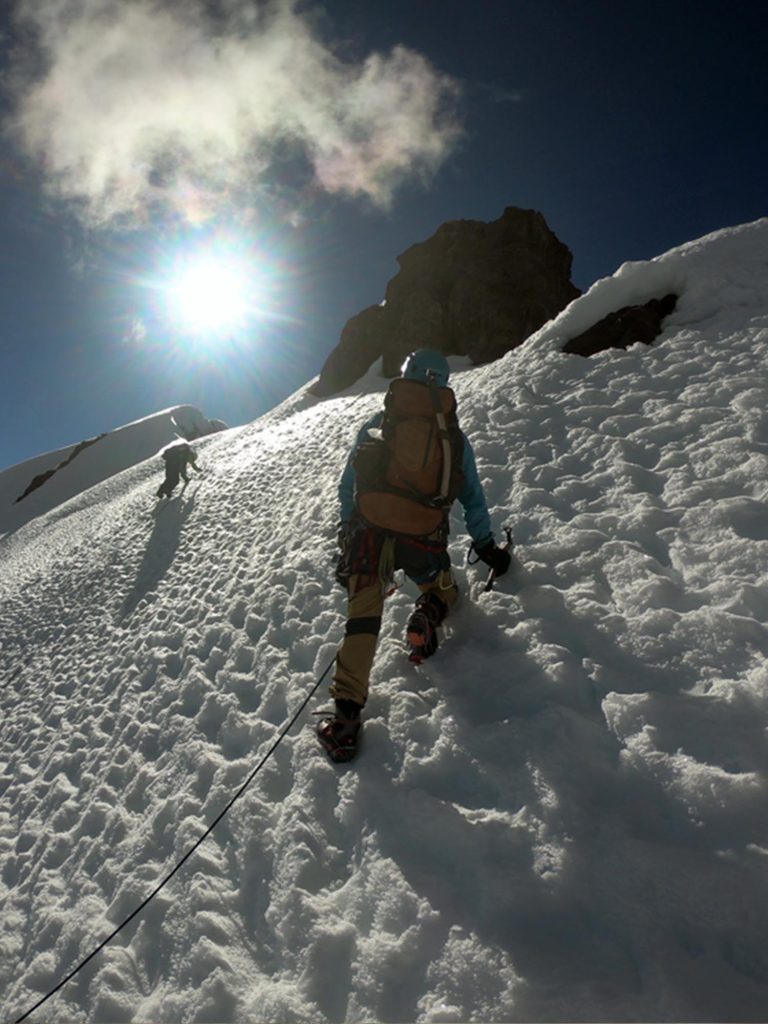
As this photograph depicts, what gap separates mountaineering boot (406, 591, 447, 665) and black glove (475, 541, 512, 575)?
25.1 inches

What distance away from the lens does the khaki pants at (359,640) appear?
3.30m

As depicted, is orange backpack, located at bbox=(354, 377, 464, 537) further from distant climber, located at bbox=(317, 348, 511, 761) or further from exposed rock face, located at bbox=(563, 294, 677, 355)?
exposed rock face, located at bbox=(563, 294, 677, 355)

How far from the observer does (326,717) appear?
147 inches

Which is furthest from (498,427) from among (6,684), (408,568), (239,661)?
(6,684)

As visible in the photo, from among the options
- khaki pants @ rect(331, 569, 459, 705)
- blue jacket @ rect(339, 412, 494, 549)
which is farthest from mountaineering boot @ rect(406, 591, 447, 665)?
blue jacket @ rect(339, 412, 494, 549)

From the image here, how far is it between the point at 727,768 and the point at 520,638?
1395 mm

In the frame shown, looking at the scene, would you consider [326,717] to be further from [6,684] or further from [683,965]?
[6,684]

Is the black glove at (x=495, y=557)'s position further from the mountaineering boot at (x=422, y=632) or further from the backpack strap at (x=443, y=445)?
the backpack strap at (x=443, y=445)

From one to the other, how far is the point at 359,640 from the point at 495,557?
1458 millimetres

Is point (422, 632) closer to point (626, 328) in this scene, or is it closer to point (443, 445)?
point (443, 445)

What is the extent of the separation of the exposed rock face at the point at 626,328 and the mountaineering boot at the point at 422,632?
5745mm

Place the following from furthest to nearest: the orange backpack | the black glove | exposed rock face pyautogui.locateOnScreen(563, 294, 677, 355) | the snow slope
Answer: exposed rock face pyautogui.locateOnScreen(563, 294, 677, 355), the black glove, the orange backpack, the snow slope

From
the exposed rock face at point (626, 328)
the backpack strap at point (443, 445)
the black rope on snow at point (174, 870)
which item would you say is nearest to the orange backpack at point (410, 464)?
the backpack strap at point (443, 445)

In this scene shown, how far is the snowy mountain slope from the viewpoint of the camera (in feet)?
119
